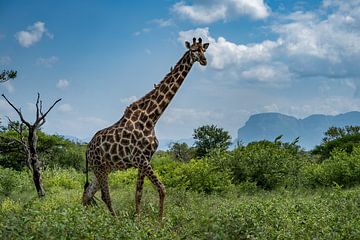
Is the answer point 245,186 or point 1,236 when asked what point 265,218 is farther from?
point 245,186

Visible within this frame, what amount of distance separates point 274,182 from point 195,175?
3140 millimetres

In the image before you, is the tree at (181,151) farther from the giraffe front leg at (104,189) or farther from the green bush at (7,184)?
the giraffe front leg at (104,189)

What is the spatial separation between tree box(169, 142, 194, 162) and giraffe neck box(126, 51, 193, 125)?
73.3 ft

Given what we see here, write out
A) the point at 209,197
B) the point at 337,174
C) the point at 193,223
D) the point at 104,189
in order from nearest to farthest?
the point at 193,223 < the point at 104,189 < the point at 209,197 < the point at 337,174

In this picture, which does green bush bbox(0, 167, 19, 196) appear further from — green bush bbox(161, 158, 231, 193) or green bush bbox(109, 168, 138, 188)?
green bush bbox(161, 158, 231, 193)

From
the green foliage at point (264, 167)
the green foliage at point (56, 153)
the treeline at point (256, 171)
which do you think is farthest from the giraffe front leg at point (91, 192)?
the green foliage at point (56, 153)

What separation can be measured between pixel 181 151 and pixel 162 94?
82.0ft

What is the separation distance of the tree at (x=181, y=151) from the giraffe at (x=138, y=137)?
73.4 feet

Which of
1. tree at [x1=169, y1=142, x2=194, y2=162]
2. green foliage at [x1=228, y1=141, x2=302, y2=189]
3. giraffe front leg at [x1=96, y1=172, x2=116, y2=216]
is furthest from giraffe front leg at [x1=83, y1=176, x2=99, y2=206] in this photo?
tree at [x1=169, y1=142, x2=194, y2=162]

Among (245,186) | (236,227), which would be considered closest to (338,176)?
(245,186)

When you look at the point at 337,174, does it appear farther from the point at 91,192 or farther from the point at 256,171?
the point at 91,192

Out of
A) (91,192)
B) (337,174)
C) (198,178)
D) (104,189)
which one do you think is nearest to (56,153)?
(198,178)

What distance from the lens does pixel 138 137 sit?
9.68 metres

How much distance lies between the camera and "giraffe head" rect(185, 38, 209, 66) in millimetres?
10102
